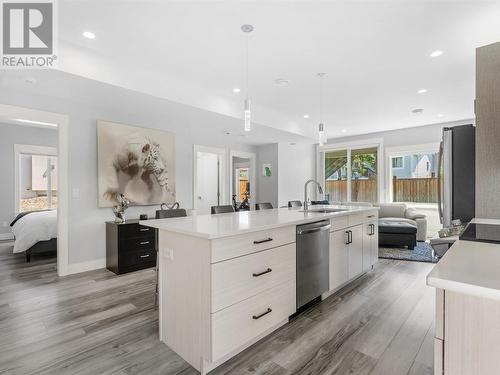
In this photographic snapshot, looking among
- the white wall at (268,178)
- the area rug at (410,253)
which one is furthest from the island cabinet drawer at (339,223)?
the white wall at (268,178)

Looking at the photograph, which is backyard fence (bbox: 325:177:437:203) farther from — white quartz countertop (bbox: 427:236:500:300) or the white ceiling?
white quartz countertop (bbox: 427:236:500:300)

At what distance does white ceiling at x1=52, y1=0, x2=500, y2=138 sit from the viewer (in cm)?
226

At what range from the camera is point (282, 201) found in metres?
7.00

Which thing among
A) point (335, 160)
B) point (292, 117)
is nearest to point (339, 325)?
point (292, 117)

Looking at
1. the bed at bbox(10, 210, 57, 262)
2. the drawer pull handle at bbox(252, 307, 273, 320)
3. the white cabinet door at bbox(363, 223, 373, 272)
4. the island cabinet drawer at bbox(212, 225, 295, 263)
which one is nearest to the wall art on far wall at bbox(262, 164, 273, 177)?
the white cabinet door at bbox(363, 223, 373, 272)

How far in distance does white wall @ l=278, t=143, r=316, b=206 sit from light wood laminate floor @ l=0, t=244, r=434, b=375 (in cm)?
400

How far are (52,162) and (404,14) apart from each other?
8179 millimetres

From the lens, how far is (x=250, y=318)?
1.82 meters

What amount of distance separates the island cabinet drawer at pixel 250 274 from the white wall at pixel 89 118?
263 cm

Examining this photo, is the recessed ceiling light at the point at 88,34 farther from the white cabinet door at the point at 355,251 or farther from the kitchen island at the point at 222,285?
the white cabinet door at the point at 355,251

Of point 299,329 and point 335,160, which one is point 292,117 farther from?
point 299,329

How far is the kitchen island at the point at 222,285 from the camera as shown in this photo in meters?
1.60

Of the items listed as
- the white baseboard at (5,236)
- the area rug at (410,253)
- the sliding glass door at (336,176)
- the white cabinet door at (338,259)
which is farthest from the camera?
the sliding glass door at (336,176)

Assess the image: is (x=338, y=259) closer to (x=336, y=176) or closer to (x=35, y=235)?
(x=35, y=235)
